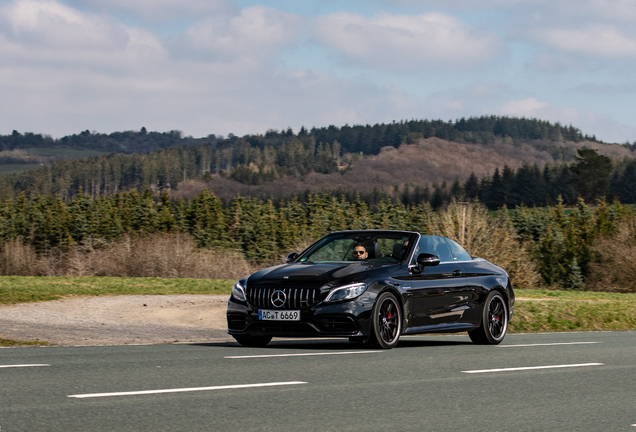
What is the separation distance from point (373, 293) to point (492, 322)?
320cm

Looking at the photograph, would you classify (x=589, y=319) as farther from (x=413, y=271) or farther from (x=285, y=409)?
(x=285, y=409)

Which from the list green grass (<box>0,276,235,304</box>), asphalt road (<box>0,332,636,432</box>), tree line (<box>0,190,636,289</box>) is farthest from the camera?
tree line (<box>0,190,636,289</box>)

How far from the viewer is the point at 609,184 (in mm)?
170500

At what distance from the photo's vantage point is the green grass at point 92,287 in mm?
22703

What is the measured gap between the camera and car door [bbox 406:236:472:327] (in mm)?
12227

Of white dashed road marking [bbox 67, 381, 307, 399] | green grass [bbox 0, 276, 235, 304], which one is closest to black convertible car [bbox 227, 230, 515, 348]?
white dashed road marking [bbox 67, 381, 307, 399]

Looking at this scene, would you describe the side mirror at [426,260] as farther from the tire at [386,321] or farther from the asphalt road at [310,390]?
the asphalt road at [310,390]

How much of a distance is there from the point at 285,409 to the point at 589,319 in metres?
17.7

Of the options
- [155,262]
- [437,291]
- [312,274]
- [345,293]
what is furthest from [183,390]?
[155,262]

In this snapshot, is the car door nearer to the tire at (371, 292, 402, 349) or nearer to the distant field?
the tire at (371, 292, 402, 349)

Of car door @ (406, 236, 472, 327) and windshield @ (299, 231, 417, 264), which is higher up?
windshield @ (299, 231, 417, 264)

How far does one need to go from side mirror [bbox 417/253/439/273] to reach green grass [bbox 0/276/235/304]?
12556mm

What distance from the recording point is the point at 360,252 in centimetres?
1234

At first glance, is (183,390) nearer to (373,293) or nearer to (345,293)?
(345,293)
